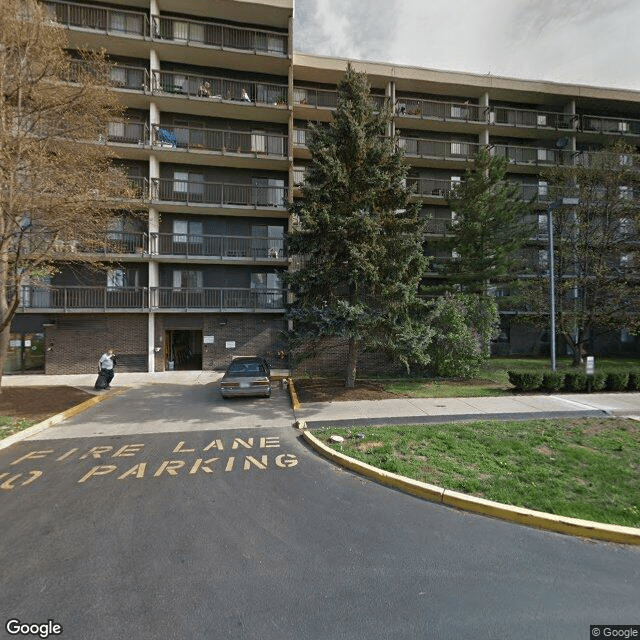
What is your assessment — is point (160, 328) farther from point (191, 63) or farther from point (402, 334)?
point (191, 63)

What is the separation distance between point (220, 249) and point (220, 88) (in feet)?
30.4

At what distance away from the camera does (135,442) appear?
6984 mm

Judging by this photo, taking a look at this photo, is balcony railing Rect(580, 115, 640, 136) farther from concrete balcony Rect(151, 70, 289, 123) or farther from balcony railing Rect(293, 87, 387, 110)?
concrete balcony Rect(151, 70, 289, 123)

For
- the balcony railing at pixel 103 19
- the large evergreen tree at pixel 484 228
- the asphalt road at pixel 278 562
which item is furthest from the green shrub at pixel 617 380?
the balcony railing at pixel 103 19

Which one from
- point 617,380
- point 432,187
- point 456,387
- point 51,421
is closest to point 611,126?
point 432,187

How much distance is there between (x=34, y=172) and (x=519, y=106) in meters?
29.4

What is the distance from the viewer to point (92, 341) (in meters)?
16.8

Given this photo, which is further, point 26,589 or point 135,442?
point 135,442

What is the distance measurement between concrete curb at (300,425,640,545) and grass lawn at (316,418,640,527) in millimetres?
157

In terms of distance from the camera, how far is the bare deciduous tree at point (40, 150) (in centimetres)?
878

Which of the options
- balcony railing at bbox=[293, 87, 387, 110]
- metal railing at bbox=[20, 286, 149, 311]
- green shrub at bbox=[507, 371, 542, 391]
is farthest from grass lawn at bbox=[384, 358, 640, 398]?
balcony railing at bbox=[293, 87, 387, 110]

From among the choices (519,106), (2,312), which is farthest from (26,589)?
(519,106)

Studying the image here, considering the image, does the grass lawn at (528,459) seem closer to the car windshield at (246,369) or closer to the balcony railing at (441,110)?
the car windshield at (246,369)

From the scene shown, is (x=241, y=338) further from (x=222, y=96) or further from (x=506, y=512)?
(x=506, y=512)
